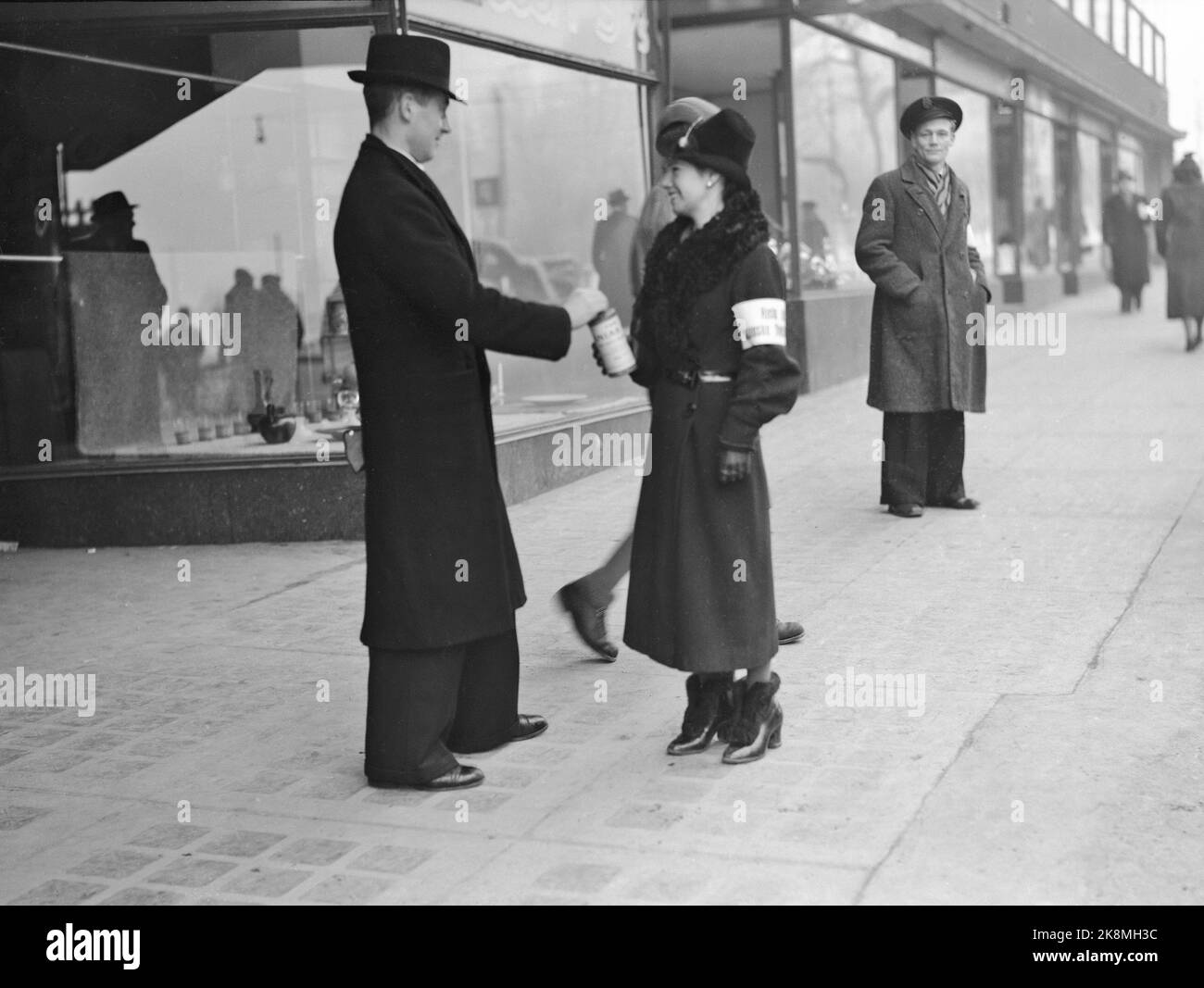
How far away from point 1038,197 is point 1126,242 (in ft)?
14.8

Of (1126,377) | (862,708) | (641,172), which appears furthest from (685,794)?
(1126,377)

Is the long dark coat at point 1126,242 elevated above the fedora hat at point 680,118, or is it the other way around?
the long dark coat at point 1126,242

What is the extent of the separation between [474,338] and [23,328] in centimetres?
549

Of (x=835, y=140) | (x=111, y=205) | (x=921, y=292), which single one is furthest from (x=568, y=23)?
(x=835, y=140)

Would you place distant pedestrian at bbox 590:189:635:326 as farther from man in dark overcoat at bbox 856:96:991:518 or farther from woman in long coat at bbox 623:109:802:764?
woman in long coat at bbox 623:109:802:764

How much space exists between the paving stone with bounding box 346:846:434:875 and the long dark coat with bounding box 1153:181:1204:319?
559 inches

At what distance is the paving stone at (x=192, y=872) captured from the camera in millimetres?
3924

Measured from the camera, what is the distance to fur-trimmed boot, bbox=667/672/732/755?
4.76 metres

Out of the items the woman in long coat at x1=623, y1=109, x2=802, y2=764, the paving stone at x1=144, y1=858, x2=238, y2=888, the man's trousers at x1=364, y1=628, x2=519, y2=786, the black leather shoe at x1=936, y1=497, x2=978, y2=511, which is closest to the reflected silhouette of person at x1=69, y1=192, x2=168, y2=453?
the black leather shoe at x1=936, y1=497, x2=978, y2=511

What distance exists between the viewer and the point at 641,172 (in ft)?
38.8

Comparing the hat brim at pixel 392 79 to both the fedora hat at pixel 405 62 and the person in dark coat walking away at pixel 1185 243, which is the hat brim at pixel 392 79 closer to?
the fedora hat at pixel 405 62

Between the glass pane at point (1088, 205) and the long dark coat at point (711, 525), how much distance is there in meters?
27.1

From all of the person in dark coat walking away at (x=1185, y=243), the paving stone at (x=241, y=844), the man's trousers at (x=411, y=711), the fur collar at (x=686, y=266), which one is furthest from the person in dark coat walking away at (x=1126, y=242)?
the paving stone at (x=241, y=844)
